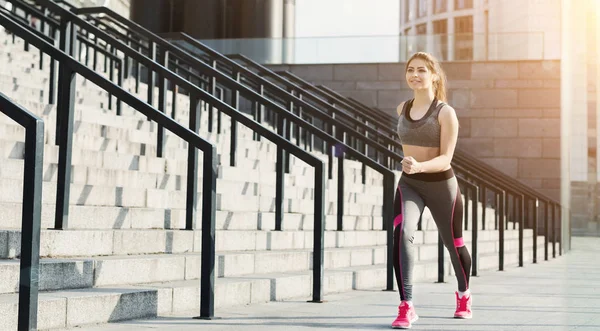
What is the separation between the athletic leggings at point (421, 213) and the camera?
573 centimetres

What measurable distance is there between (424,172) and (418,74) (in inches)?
24.7

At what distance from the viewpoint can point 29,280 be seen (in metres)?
4.22

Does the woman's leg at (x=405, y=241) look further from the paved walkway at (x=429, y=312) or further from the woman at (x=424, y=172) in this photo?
the paved walkway at (x=429, y=312)

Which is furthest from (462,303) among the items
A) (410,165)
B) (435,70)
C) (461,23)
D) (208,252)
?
(461,23)

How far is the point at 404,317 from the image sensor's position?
5.59 m

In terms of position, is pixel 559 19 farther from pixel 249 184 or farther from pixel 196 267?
pixel 196 267

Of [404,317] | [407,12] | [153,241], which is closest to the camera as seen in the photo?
[404,317]

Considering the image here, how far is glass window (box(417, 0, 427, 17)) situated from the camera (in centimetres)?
6944

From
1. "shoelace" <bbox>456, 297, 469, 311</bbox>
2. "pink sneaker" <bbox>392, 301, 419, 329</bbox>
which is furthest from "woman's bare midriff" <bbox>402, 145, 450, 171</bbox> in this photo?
"shoelace" <bbox>456, 297, 469, 311</bbox>

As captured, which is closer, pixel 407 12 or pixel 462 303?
pixel 462 303

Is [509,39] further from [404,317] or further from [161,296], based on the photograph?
[161,296]

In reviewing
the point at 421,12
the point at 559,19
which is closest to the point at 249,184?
the point at 559,19

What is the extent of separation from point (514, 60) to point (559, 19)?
1.62 m

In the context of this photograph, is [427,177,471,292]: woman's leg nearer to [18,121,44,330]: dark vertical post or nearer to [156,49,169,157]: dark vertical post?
[18,121,44,330]: dark vertical post
